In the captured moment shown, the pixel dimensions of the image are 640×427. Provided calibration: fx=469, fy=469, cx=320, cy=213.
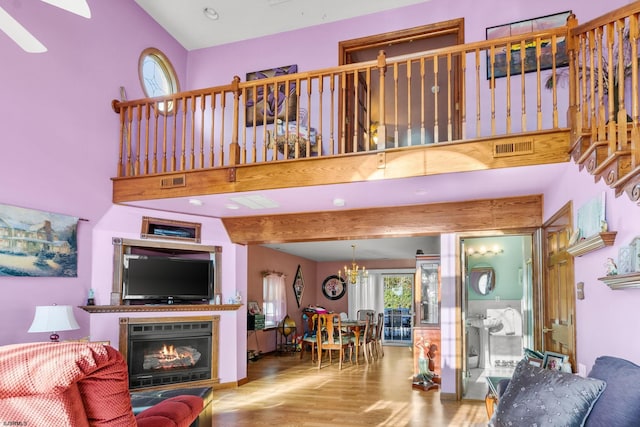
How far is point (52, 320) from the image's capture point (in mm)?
4051

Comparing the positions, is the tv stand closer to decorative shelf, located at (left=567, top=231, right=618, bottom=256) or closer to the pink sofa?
the pink sofa

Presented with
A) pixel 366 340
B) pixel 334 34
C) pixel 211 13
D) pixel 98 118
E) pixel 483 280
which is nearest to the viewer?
pixel 98 118

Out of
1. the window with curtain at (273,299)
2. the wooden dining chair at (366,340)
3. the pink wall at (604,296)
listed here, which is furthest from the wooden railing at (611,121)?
the window with curtain at (273,299)

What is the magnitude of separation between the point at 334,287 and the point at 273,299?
3589 millimetres

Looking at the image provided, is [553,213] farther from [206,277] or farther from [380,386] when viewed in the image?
[206,277]

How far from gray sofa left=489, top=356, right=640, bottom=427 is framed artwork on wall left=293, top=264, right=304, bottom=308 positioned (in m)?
9.98

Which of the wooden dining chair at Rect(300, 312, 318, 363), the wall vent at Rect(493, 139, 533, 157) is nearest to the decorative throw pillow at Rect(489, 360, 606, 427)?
the wall vent at Rect(493, 139, 533, 157)

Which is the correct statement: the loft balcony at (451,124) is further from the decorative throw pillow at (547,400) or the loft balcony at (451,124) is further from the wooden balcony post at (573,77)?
the decorative throw pillow at (547,400)

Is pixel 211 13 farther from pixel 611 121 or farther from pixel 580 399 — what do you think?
pixel 580 399

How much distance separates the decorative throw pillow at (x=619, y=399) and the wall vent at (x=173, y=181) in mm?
3979

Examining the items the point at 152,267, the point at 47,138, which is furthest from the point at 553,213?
the point at 47,138

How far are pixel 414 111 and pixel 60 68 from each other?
5036 millimetres

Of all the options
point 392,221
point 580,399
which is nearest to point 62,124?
point 392,221

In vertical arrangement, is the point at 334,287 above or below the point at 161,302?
below
